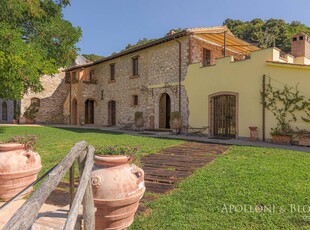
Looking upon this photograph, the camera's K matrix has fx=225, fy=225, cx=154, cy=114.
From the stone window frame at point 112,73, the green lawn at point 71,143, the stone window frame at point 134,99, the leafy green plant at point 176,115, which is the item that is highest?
the stone window frame at point 112,73

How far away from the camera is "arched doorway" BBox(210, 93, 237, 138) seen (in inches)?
447

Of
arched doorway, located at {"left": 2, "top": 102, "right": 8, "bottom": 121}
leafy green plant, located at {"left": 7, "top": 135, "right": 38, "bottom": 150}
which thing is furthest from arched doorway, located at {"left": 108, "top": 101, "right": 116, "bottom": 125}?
leafy green plant, located at {"left": 7, "top": 135, "right": 38, "bottom": 150}

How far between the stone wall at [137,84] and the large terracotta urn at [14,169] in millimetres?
10054

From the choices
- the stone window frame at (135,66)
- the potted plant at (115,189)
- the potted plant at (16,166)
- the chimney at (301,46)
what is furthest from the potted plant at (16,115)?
the chimney at (301,46)

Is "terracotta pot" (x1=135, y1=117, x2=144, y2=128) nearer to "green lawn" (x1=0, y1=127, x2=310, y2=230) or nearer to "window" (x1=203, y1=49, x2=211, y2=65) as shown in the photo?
"window" (x1=203, y1=49, x2=211, y2=65)

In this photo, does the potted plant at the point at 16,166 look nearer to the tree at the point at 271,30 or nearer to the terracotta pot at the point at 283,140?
the terracotta pot at the point at 283,140

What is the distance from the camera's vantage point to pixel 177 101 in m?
13.4

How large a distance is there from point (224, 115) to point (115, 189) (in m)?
10.0

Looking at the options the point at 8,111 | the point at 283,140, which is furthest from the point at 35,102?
the point at 283,140

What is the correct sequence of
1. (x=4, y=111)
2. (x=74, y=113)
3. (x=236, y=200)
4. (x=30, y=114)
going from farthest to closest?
(x=4, y=111) < (x=74, y=113) < (x=30, y=114) < (x=236, y=200)

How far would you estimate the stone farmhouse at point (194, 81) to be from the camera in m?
10.3

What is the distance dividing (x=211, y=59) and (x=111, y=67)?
8.67 m

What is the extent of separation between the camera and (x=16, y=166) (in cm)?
353

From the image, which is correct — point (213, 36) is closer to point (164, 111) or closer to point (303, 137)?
point (164, 111)
